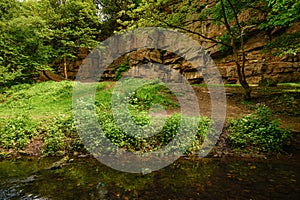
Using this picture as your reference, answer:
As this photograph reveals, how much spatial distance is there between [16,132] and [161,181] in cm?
509

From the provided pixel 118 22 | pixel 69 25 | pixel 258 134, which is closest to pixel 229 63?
pixel 118 22

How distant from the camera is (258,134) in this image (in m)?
6.49

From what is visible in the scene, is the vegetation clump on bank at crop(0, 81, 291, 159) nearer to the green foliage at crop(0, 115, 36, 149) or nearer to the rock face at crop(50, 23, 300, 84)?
the green foliage at crop(0, 115, 36, 149)

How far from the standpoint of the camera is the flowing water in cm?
395

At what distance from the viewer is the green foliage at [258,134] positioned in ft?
20.2

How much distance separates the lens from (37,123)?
743 centimetres

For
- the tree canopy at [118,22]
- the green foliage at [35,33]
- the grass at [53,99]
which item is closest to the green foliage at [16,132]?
the grass at [53,99]

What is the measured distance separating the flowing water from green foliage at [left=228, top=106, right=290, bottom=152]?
2.51 ft

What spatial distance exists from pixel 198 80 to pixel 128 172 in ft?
45.2

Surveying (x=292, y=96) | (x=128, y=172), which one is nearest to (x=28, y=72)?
(x=128, y=172)

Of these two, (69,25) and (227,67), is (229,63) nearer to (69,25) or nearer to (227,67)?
(227,67)

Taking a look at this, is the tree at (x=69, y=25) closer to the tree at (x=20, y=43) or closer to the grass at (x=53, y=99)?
the tree at (x=20, y=43)

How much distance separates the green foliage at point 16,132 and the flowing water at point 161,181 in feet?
3.27

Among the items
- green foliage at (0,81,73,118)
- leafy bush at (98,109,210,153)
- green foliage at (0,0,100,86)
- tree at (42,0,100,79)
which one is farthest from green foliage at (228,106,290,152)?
tree at (42,0,100,79)
